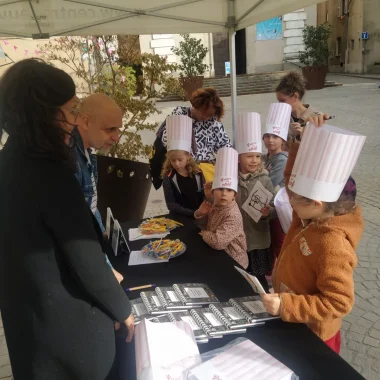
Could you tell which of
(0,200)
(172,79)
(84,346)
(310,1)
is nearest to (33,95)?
(0,200)

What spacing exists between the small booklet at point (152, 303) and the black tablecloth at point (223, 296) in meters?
0.09

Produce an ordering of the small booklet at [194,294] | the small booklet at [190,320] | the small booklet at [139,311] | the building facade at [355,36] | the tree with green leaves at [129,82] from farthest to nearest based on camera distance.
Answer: the building facade at [355,36] → the tree with green leaves at [129,82] → the small booklet at [194,294] → the small booklet at [139,311] → the small booklet at [190,320]

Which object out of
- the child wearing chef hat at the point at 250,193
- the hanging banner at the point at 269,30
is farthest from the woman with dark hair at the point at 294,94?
the hanging banner at the point at 269,30

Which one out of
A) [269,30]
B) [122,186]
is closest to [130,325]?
[122,186]

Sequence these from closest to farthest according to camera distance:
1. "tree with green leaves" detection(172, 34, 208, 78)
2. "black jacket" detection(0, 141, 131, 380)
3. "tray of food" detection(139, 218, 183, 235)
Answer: "black jacket" detection(0, 141, 131, 380) < "tray of food" detection(139, 218, 183, 235) < "tree with green leaves" detection(172, 34, 208, 78)

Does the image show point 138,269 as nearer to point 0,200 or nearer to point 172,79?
point 0,200

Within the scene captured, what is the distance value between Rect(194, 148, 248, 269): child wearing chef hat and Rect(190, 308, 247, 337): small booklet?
648mm

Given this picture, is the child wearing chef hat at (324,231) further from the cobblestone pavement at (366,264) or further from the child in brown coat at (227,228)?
the cobblestone pavement at (366,264)

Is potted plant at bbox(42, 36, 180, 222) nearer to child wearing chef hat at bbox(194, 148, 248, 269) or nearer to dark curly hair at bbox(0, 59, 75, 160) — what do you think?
child wearing chef hat at bbox(194, 148, 248, 269)

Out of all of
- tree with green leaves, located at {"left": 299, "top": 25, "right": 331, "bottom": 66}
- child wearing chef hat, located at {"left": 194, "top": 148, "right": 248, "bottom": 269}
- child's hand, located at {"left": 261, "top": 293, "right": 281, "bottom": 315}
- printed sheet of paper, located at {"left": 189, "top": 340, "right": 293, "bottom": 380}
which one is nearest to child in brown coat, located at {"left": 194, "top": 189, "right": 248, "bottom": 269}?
child wearing chef hat, located at {"left": 194, "top": 148, "right": 248, "bottom": 269}

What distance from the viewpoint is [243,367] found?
1.15 meters

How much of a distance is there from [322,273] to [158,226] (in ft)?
4.48

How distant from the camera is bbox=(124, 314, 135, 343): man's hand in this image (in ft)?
4.07

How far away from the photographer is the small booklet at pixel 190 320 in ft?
4.34
